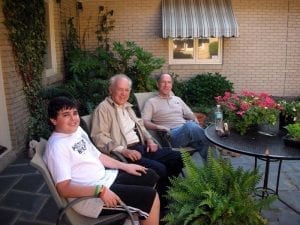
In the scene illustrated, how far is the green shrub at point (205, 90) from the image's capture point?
7453mm

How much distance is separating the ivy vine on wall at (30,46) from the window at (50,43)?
2.23 feet

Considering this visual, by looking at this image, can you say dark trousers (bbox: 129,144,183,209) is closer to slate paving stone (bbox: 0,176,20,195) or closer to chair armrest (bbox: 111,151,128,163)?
chair armrest (bbox: 111,151,128,163)

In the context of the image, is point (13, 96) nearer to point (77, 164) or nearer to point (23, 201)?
point (23, 201)

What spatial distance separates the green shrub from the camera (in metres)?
7.45

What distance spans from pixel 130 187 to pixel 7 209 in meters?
1.45

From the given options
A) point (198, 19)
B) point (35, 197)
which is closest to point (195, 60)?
point (198, 19)

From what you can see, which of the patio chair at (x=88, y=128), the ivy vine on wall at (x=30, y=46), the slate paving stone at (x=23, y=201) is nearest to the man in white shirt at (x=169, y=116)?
the patio chair at (x=88, y=128)

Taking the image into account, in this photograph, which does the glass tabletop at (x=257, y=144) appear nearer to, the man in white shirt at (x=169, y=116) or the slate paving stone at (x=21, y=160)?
the man in white shirt at (x=169, y=116)

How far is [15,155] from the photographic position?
445cm

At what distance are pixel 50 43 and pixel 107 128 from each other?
3.85 metres

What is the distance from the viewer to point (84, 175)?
7.23ft

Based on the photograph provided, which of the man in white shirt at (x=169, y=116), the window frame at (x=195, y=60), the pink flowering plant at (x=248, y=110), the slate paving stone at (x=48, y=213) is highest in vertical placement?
the window frame at (x=195, y=60)

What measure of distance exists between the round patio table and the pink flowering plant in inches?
4.1

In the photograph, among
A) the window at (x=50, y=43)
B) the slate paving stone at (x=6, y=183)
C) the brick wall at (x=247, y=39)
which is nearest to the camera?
the slate paving stone at (x=6, y=183)
